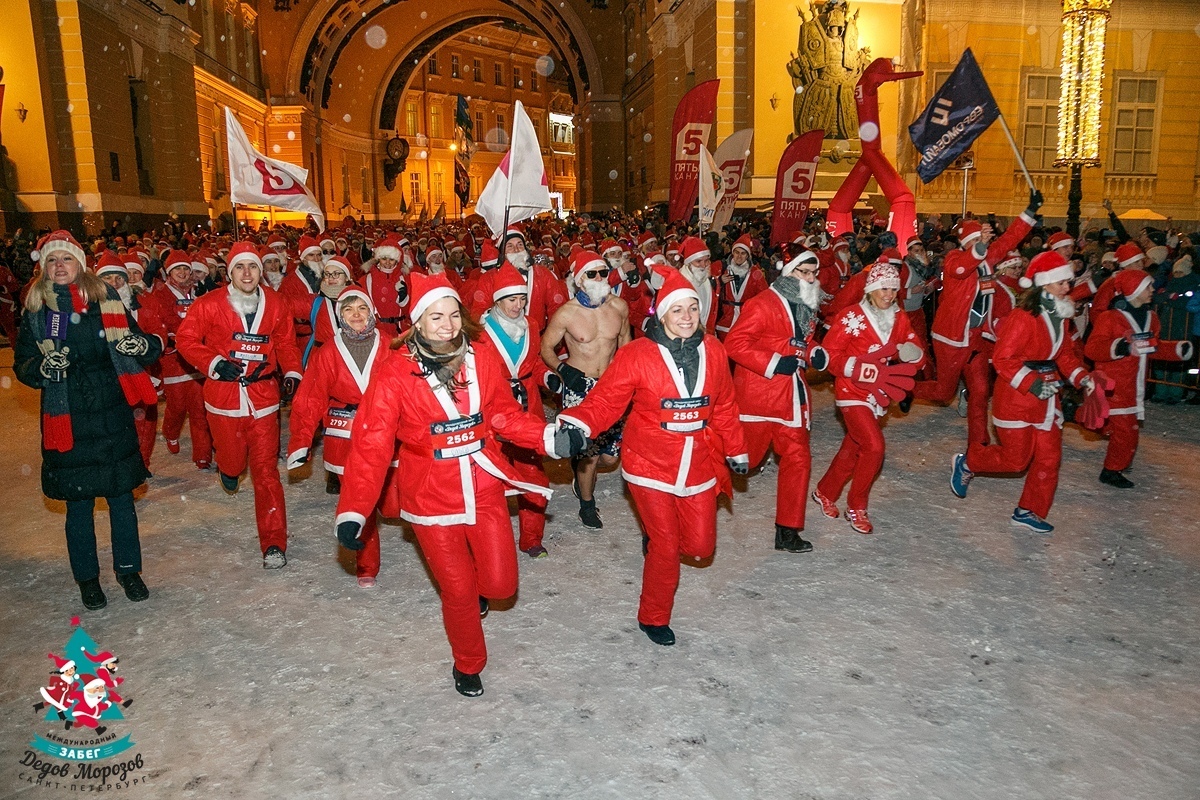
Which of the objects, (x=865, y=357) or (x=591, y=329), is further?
(x=591, y=329)

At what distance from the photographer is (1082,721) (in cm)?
372

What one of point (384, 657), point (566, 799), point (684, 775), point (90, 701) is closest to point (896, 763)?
point (684, 775)

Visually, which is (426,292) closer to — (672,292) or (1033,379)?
(672,292)

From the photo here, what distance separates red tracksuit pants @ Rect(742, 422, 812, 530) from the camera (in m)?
5.72

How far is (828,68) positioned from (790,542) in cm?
1825

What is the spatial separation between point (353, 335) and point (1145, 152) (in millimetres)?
→ 26548

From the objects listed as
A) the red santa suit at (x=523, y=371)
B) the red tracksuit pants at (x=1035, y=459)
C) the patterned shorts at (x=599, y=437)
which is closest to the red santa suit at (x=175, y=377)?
the red santa suit at (x=523, y=371)

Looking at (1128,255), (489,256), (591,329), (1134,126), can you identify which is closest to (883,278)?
(591,329)

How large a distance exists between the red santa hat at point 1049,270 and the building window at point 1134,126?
22296 mm

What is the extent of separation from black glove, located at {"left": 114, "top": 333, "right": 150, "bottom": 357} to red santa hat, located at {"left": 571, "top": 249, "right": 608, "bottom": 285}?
3.03m

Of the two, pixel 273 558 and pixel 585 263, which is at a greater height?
pixel 585 263

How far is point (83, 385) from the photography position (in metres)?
4.86

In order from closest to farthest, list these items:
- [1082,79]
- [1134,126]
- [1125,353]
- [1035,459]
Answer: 1. [1035,459]
2. [1125,353]
3. [1082,79]
4. [1134,126]

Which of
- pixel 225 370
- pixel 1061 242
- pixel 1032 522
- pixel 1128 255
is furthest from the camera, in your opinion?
pixel 1061 242
